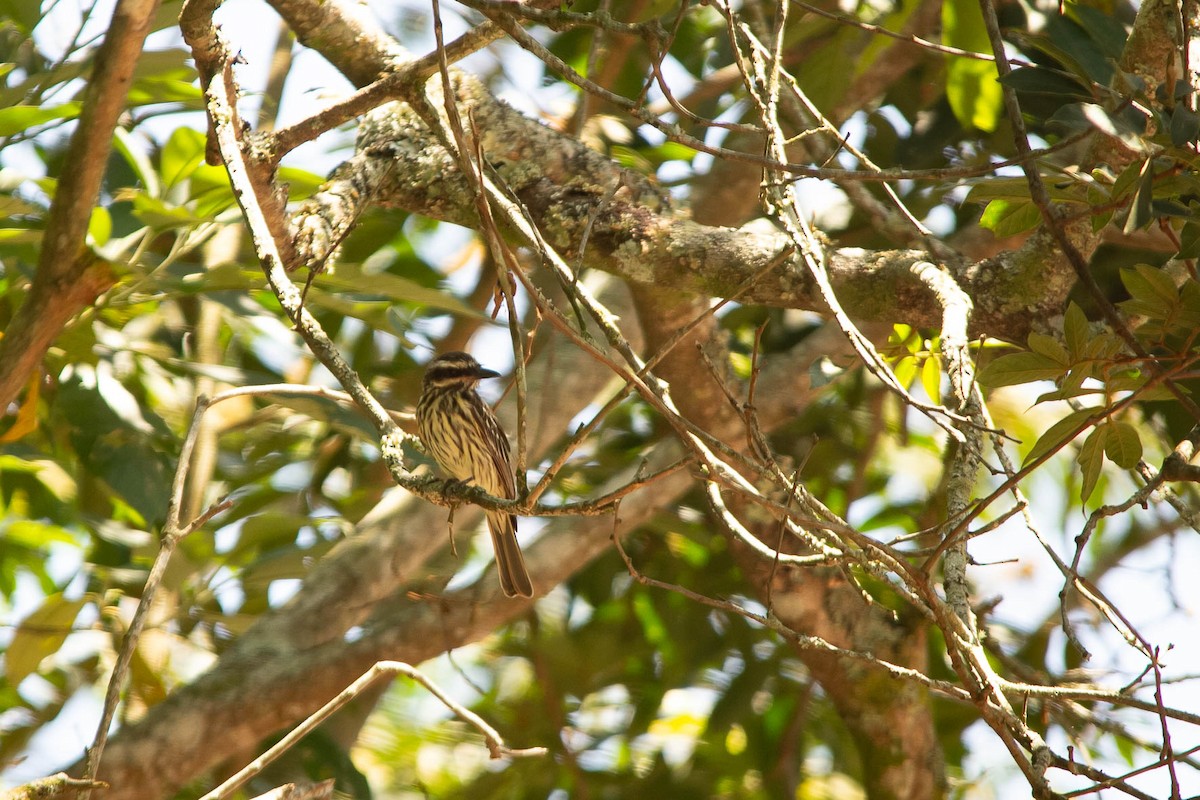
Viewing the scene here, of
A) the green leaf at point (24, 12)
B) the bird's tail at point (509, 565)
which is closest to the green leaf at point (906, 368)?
the bird's tail at point (509, 565)

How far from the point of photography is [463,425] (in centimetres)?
502

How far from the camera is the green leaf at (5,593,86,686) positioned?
12.9ft

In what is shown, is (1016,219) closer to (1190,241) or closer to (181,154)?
(1190,241)

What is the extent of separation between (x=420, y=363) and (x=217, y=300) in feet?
6.33

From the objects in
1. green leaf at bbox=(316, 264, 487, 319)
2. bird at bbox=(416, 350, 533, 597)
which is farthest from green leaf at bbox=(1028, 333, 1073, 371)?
bird at bbox=(416, 350, 533, 597)

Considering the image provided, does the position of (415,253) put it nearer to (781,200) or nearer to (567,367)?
(567,367)

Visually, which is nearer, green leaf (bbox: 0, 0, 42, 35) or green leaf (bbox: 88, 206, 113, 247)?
green leaf (bbox: 88, 206, 113, 247)

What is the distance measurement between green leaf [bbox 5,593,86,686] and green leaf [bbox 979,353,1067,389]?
3.14 meters

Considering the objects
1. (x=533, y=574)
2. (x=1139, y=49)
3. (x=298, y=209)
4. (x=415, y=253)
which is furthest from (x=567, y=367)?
(x=1139, y=49)

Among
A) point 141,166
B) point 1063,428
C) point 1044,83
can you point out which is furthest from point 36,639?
point 1044,83

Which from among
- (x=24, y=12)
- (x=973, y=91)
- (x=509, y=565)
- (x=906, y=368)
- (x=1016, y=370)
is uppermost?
(x=973, y=91)

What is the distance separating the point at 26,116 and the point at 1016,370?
239 cm

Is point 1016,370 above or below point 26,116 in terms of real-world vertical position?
below

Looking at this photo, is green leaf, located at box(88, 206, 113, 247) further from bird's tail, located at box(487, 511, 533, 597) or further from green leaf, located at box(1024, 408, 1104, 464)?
green leaf, located at box(1024, 408, 1104, 464)
